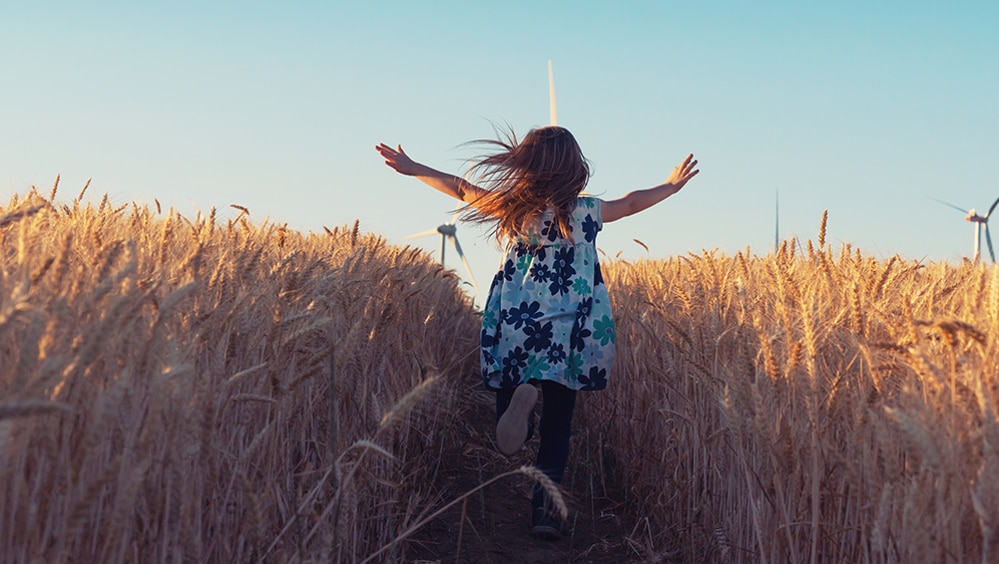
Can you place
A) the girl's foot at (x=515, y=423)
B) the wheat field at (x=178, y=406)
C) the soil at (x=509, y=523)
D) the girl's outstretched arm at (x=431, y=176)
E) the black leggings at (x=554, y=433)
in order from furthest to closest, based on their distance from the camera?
the girl's outstretched arm at (x=431, y=176) < the black leggings at (x=554, y=433) < the soil at (x=509, y=523) < the girl's foot at (x=515, y=423) < the wheat field at (x=178, y=406)

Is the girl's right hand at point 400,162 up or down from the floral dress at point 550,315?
up

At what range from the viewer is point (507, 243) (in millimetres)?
4035

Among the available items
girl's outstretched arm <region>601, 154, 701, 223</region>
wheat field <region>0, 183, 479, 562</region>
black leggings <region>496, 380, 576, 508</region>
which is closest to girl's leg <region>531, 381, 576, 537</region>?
black leggings <region>496, 380, 576, 508</region>

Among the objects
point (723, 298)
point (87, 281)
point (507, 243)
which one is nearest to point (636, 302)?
point (723, 298)

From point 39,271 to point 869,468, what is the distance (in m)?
2.08

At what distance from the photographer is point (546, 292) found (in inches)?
152

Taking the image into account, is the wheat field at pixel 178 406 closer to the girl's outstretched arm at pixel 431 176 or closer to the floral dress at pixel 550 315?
the floral dress at pixel 550 315

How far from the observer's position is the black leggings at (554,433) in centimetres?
371

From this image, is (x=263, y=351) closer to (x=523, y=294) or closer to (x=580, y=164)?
(x=523, y=294)

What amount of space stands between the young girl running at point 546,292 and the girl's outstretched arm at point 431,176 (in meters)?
0.05

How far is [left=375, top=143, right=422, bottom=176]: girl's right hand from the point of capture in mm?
4285

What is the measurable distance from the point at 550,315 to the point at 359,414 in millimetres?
950

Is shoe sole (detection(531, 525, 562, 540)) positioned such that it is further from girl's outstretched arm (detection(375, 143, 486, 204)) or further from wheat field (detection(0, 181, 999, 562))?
girl's outstretched arm (detection(375, 143, 486, 204))

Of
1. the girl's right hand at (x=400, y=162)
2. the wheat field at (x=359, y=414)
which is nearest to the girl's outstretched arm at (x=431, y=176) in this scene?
the girl's right hand at (x=400, y=162)
